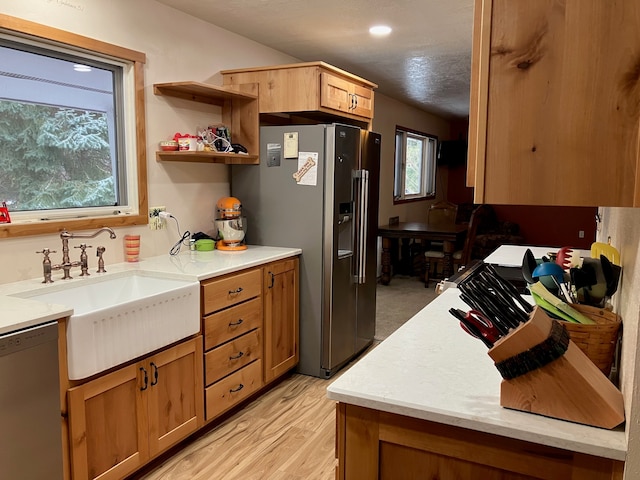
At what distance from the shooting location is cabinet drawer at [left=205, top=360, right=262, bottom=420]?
2.65 m

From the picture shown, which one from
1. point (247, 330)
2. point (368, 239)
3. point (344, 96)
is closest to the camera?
point (247, 330)

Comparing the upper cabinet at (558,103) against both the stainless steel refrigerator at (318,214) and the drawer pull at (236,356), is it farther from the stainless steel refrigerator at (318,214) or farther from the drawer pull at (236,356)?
the stainless steel refrigerator at (318,214)

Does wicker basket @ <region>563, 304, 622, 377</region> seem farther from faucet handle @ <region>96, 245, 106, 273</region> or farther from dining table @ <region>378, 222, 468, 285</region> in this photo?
dining table @ <region>378, 222, 468, 285</region>

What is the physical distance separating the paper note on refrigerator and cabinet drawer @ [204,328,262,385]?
100 cm

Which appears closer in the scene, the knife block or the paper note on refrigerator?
the knife block

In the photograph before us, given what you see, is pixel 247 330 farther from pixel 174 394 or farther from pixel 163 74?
pixel 163 74

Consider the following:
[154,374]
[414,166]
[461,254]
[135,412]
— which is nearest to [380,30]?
[154,374]

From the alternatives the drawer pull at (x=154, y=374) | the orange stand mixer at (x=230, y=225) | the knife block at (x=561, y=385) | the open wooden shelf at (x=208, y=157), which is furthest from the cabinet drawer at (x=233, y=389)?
the knife block at (x=561, y=385)

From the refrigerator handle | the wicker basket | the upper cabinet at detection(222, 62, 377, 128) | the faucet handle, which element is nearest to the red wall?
the refrigerator handle

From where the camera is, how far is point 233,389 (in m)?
2.81

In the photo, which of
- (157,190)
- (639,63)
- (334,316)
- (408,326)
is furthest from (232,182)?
(639,63)

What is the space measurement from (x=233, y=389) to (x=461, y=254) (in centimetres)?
395

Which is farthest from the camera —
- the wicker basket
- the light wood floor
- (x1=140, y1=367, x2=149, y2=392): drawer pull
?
the light wood floor

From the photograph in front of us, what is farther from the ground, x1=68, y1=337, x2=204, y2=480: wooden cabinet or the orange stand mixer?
the orange stand mixer
